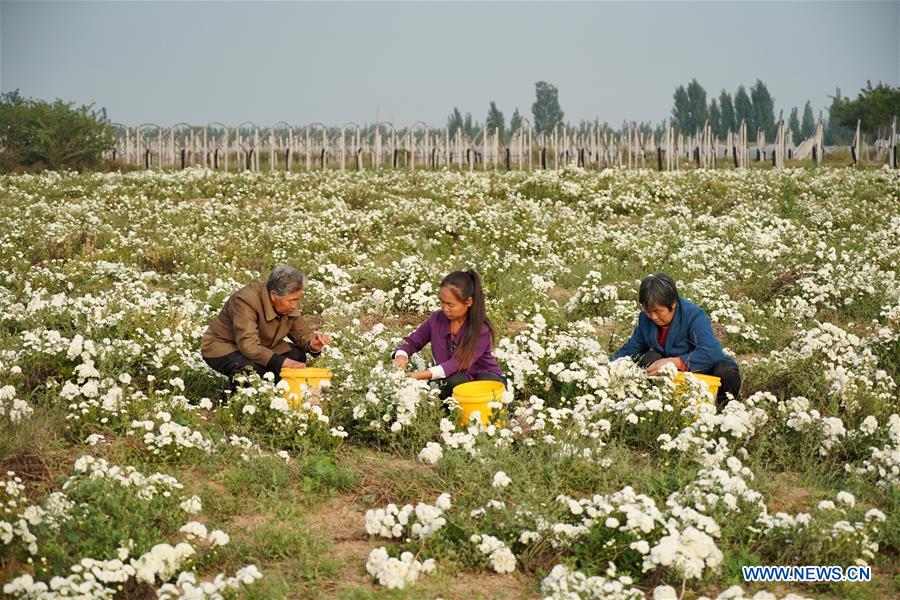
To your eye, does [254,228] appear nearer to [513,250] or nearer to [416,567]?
[513,250]

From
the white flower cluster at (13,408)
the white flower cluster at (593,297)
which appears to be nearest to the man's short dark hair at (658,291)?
the white flower cluster at (593,297)

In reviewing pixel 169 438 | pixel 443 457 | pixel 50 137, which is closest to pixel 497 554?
pixel 443 457

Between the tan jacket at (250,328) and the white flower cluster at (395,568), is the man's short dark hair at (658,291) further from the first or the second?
the white flower cluster at (395,568)

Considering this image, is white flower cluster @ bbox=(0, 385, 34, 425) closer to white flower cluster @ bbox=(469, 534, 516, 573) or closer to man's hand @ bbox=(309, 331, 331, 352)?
man's hand @ bbox=(309, 331, 331, 352)

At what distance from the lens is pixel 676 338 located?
267 inches

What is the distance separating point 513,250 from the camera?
1370cm

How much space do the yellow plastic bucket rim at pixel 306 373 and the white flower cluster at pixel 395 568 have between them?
2221 millimetres

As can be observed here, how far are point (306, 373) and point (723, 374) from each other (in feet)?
10.3

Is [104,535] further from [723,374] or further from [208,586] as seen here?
[723,374]

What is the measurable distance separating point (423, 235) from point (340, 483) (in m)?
9.40

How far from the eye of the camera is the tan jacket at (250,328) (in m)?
6.62

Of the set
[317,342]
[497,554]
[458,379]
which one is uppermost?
[317,342]

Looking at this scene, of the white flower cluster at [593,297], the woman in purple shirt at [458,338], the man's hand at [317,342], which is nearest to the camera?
the woman in purple shirt at [458,338]

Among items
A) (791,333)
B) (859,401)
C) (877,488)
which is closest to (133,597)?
(877,488)
